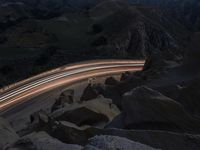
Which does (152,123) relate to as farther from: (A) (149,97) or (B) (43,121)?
(B) (43,121)

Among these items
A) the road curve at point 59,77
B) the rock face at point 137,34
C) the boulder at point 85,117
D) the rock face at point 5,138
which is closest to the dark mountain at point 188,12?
the rock face at point 137,34

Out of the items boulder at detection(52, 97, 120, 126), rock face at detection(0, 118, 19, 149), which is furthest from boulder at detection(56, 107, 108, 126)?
rock face at detection(0, 118, 19, 149)

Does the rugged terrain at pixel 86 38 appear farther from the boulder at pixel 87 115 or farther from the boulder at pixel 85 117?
the boulder at pixel 85 117

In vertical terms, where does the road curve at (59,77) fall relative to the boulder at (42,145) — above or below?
below

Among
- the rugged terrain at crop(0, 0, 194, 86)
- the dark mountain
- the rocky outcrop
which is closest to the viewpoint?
the rocky outcrop

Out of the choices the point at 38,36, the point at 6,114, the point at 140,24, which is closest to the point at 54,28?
the point at 38,36

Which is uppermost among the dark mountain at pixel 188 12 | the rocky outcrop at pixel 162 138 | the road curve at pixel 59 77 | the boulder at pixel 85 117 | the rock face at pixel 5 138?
the dark mountain at pixel 188 12

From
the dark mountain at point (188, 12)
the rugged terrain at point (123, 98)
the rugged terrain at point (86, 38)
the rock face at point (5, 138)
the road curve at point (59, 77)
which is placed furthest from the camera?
the dark mountain at point (188, 12)

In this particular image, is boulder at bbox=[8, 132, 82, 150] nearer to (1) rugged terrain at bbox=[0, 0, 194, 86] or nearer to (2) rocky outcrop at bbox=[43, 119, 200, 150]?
(2) rocky outcrop at bbox=[43, 119, 200, 150]
